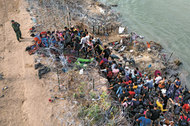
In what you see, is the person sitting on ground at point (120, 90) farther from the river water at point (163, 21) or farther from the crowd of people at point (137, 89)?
the river water at point (163, 21)

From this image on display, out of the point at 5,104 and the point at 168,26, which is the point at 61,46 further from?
the point at 168,26

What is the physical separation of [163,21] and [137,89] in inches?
493

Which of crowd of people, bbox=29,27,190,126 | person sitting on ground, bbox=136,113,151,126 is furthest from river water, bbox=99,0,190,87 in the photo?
person sitting on ground, bbox=136,113,151,126

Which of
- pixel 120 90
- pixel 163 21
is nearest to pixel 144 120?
pixel 120 90

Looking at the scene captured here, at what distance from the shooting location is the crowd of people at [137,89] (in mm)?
5766

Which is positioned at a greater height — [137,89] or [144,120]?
[137,89]

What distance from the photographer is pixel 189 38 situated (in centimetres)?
1329

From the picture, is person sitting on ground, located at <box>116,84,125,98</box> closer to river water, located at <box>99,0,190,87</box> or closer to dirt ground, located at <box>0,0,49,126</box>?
dirt ground, located at <box>0,0,49,126</box>

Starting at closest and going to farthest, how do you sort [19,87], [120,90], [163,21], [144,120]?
1. [144,120]
2. [120,90]
3. [19,87]
4. [163,21]

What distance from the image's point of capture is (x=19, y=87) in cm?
697

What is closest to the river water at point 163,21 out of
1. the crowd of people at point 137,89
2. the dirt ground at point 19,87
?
the crowd of people at point 137,89

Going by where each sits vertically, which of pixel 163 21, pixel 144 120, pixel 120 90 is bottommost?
pixel 144 120

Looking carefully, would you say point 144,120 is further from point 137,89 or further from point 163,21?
point 163,21

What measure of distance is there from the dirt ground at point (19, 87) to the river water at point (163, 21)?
970cm
